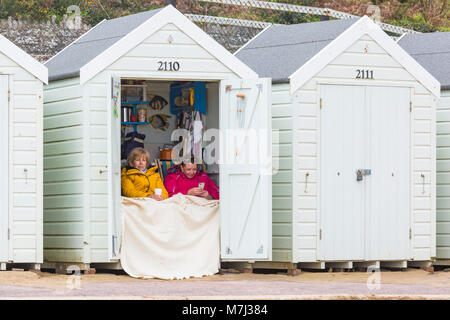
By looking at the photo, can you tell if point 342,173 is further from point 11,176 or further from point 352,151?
point 11,176

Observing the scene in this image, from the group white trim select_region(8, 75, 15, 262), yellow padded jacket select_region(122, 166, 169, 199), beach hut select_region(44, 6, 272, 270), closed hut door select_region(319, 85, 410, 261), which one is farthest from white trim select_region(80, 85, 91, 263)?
closed hut door select_region(319, 85, 410, 261)

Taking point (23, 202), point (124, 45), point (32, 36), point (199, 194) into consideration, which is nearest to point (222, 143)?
point (199, 194)

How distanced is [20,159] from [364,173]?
3898 mm

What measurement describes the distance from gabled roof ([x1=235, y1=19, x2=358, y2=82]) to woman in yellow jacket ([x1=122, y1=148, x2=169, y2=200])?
1.72 metres

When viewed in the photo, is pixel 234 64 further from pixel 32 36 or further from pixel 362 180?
pixel 32 36

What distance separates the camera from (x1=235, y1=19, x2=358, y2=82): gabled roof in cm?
1294

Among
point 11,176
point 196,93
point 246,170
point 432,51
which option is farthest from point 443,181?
point 11,176

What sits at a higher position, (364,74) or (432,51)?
(432,51)

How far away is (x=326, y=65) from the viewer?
1277 centimetres

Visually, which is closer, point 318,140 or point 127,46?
point 127,46

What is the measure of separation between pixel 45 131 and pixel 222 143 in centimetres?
204

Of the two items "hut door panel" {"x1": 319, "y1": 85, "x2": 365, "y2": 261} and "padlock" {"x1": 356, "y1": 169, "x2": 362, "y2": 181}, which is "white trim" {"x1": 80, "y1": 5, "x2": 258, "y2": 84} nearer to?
"hut door panel" {"x1": 319, "y1": 85, "x2": 365, "y2": 261}

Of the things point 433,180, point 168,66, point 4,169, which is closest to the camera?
point 4,169

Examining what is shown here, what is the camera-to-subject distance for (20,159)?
464 inches
